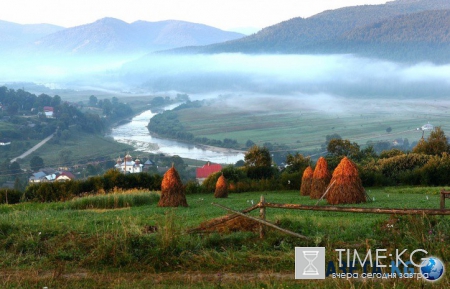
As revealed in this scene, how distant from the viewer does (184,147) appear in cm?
9038

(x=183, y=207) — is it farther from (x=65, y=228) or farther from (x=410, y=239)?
(x=410, y=239)

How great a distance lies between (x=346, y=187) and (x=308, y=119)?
341 feet

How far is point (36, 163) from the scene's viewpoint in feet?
208

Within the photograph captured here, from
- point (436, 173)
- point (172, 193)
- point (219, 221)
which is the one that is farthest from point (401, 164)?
point (219, 221)

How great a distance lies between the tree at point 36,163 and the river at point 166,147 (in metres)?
17.3

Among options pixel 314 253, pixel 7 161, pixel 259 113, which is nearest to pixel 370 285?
pixel 314 253

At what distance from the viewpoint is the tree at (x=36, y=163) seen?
62.3 m

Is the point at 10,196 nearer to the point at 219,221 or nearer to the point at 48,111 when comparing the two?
the point at 219,221

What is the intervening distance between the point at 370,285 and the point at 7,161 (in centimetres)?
6077

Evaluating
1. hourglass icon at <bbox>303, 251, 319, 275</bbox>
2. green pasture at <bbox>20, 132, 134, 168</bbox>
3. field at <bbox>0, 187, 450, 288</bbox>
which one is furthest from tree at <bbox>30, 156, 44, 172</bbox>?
hourglass icon at <bbox>303, 251, 319, 275</bbox>

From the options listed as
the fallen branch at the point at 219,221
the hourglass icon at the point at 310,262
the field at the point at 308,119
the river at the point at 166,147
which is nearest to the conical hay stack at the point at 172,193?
the fallen branch at the point at 219,221

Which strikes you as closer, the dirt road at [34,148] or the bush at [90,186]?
the bush at [90,186]

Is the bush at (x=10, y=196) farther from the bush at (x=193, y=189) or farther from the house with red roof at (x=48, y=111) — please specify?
the house with red roof at (x=48, y=111)

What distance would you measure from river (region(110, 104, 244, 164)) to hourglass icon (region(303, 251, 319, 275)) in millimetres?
63578
